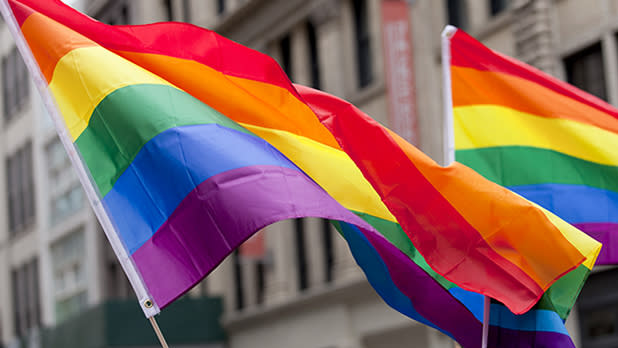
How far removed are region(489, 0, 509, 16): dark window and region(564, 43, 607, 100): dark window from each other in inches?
97.0

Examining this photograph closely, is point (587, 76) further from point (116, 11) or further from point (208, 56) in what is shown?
point (116, 11)

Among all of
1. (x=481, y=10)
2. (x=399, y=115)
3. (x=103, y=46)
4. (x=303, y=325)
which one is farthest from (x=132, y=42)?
(x=303, y=325)

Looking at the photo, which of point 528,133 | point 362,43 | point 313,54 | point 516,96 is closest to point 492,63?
point 516,96

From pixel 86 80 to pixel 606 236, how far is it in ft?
11.6

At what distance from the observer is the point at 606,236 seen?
22.7ft

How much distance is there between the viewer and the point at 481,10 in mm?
18969

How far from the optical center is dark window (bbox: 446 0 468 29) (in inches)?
779

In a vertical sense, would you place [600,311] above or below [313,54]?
below

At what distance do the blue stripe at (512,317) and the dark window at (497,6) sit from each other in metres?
13.0

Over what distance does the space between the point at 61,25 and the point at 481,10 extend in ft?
46.2

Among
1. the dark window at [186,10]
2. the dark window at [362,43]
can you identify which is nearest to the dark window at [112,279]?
the dark window at [186,10]

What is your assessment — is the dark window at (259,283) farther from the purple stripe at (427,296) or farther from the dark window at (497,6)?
the purple stripe at (427,296)

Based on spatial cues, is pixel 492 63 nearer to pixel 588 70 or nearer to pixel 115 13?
pixel 588 70

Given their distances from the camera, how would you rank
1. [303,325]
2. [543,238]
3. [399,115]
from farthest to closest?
[303,325] < [399,115] < [543,238]
